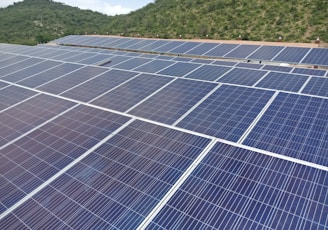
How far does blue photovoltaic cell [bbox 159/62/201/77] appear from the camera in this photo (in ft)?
65.7

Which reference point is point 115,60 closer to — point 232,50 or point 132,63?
point 132,63

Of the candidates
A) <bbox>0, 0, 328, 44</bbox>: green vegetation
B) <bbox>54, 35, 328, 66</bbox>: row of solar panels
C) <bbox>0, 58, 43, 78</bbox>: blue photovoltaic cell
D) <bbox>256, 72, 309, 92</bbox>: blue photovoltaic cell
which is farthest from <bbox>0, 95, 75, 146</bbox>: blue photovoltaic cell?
<bbox>0, 0, 328, 44</bbox>: green vegetation

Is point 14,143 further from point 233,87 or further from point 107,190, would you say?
A: point 233,87

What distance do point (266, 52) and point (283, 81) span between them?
11950 mm

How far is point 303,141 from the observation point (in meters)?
10.6

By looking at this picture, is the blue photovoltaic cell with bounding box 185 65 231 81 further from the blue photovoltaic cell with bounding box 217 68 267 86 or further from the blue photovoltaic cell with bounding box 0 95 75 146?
the blue photovoltaic cell with bounding box 0 95 75 146

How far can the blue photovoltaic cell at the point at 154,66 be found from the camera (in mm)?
21572

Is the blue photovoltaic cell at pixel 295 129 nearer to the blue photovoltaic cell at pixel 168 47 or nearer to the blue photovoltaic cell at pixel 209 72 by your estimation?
the blue photovoltaic cell at pixel 209 72

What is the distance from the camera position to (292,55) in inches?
1045

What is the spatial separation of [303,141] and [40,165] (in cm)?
1103

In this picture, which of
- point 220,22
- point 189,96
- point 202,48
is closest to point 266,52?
point 202,48

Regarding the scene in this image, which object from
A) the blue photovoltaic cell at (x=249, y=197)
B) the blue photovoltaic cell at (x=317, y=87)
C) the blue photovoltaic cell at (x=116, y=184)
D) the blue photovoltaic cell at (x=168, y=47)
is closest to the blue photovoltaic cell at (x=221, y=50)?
the blue photovoltaic cell at (x=168, y=47)

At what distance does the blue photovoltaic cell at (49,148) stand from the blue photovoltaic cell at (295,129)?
22.6 ft

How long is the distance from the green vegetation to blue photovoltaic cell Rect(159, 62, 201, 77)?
30125 mm
